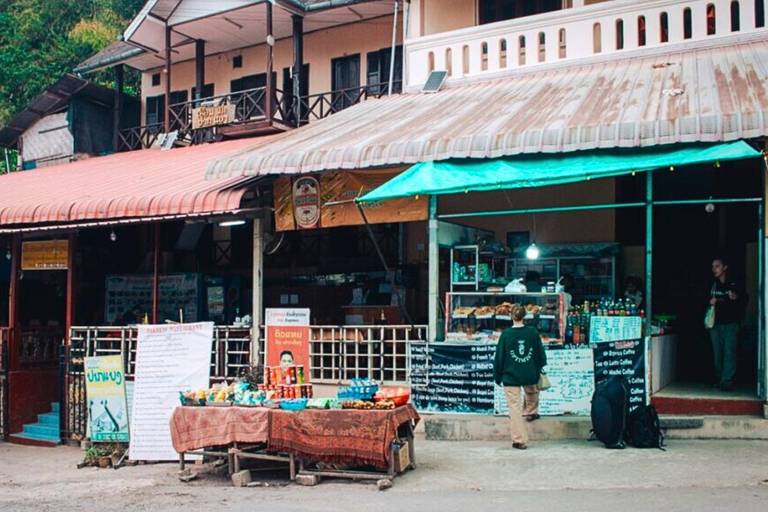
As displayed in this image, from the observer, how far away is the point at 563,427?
999 centimetres

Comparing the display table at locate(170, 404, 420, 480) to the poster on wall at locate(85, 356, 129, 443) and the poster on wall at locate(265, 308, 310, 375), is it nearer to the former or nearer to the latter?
the poster on wall at locate(85, 356, 129, 443)

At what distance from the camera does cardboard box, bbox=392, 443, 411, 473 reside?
337 inches

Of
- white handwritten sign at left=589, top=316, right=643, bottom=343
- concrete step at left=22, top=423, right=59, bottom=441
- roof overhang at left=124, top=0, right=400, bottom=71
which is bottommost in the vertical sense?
concrete step at left=22, top=423, right=59, bottom=441

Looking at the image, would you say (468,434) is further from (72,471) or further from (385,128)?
(72,471)

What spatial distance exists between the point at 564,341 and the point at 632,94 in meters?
3.48

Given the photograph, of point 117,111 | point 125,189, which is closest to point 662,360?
point 125,189

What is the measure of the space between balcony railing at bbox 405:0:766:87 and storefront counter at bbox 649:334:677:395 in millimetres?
4605

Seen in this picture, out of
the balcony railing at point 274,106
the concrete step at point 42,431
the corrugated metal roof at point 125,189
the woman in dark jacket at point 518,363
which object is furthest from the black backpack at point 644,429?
the concrete step at point 42,431

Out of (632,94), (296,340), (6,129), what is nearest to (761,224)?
(632,94)

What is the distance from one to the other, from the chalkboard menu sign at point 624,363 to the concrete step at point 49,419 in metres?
9.70

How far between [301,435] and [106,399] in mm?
4283

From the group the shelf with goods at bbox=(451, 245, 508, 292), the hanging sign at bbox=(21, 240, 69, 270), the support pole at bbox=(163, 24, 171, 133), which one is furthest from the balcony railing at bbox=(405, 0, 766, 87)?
the hanging sign at bbox=(21, 240, 69, 270)

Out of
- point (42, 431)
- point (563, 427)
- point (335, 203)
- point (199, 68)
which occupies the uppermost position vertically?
point (199, 68)

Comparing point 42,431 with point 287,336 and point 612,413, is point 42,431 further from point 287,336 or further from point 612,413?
point 612,413
